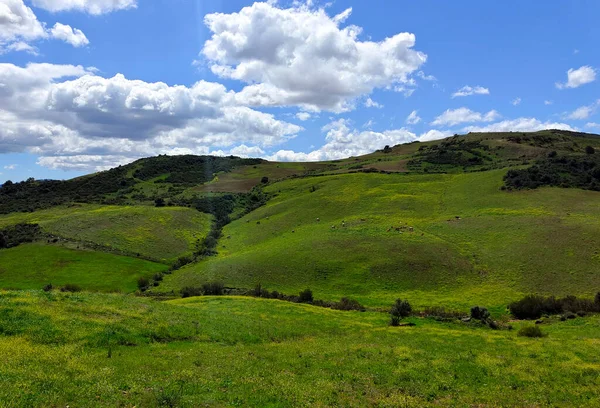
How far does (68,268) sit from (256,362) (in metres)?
59.3

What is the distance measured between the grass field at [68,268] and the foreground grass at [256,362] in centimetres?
3514

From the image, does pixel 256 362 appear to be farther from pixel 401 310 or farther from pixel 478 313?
pixel 478 313

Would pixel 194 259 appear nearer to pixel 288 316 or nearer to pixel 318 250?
pixel 318 250

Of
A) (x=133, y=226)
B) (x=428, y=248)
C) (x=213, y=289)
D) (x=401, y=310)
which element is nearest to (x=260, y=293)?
(x=213, y=289)

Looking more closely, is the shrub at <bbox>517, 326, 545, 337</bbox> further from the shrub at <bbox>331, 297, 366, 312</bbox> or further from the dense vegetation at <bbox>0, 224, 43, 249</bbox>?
the dense vegetation at <bbox>0, 224, 43, 249</bbox>

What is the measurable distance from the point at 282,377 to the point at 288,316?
673 inches

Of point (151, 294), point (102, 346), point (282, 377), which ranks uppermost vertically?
point (102, 346)

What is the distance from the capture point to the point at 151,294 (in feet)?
177

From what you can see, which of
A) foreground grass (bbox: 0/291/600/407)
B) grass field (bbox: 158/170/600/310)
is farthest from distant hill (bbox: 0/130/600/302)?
foreground grass (bbox: 0/291/600/407)

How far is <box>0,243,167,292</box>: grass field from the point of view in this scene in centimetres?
6056

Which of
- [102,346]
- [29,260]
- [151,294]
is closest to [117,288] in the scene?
[151,294]

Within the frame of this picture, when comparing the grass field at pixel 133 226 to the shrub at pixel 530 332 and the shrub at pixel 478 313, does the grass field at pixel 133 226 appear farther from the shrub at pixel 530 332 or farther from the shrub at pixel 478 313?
the shrub at pixel 530 332

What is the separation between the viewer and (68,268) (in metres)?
67.1

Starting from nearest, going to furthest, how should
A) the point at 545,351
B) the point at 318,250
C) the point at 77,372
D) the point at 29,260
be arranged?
the point at 77,372
the point at 545,351
the point at 318,250
the point at 29,260
